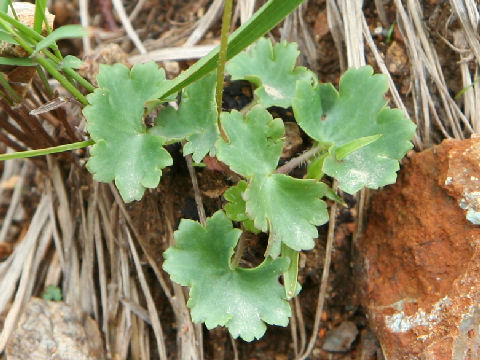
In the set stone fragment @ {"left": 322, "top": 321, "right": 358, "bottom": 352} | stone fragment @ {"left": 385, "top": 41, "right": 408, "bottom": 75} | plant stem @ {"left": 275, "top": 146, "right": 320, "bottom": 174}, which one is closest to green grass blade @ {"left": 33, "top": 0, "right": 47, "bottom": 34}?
plant stem @ {"left": 275, "top": 146, "right": 320, "bottom": 174}

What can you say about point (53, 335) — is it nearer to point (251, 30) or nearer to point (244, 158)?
point (244, 158)

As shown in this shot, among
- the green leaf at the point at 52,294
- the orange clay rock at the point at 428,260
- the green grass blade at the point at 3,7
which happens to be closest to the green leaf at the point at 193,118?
the green grass blade at the point at 3,7

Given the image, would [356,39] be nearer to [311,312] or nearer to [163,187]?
[163,187]

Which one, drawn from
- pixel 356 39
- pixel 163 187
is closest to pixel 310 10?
pixel 356 39

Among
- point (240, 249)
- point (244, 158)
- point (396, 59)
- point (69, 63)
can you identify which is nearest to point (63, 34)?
point (69, 63)

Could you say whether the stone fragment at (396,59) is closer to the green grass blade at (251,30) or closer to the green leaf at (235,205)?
the green grass blade at (251,30)

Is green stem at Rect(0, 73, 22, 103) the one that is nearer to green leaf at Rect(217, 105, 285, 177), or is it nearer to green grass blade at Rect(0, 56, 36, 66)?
green grass blade at Rect(0, 56, 36, 66)
